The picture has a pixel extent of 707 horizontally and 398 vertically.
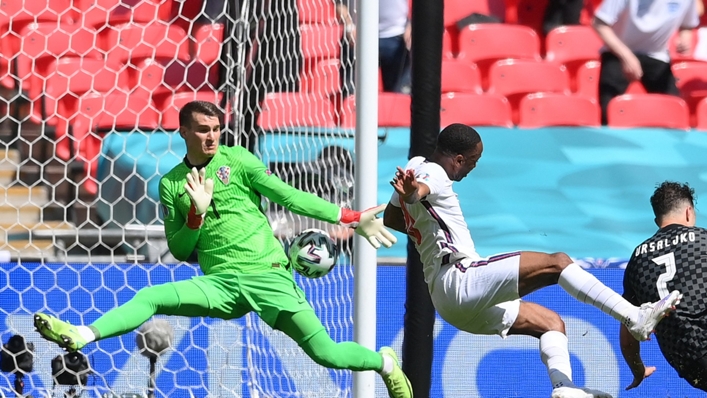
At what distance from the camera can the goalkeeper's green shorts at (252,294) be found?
194 inches

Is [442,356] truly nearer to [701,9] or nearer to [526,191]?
[526,191]

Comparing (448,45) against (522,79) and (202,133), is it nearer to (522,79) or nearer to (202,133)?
(522,79)

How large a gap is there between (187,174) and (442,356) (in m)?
2.19

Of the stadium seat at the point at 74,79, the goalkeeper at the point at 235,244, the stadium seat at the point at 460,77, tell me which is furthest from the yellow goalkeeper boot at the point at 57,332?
the stadium seat at the point at 460,77

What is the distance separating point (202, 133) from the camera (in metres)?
4.98

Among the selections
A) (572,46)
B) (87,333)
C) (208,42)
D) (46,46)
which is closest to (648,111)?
(572,46)

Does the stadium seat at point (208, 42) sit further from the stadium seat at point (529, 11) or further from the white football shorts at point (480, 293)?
the stadium seat at point (529, 11)

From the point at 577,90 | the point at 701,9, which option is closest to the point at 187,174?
the point at 577,90

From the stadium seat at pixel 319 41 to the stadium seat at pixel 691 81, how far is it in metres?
4.09

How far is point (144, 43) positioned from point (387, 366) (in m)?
3.40

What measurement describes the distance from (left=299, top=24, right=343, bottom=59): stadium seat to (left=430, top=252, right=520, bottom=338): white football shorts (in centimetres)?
172

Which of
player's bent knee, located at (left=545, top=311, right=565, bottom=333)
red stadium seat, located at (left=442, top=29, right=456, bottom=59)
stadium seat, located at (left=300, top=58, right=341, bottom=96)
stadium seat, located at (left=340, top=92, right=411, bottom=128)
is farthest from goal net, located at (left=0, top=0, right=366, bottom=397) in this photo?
red stadium seat, located at (left=442, top=29, right=456, bottom=59)

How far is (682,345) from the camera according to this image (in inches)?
197

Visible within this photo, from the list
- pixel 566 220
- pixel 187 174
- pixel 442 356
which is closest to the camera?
pixel 187 174
